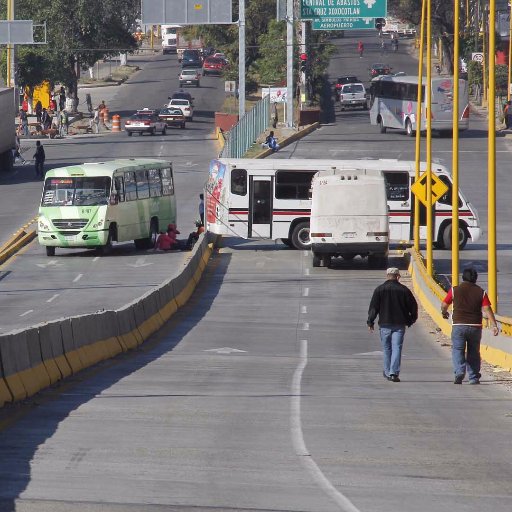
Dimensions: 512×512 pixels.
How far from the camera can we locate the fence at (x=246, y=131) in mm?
63844

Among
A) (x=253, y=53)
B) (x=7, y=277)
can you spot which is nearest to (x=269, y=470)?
(x=7, y=277)

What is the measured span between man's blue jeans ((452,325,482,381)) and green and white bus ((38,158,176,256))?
26006 millimetres

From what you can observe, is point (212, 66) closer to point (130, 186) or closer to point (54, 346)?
point (130, 186)

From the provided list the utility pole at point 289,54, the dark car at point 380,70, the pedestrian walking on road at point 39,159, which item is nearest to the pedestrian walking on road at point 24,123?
the utility pole at point 289,54

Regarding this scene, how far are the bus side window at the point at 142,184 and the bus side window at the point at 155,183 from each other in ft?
0.75

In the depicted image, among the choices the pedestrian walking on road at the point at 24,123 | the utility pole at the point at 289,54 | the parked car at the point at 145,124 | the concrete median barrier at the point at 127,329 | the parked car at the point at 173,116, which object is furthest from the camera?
the parked car at the point at 173,116

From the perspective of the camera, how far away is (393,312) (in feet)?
58.0

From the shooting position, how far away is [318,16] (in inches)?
2803

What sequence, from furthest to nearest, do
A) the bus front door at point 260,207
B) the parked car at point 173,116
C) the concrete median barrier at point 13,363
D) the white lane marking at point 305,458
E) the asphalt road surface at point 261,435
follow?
1. the parked car at point 173,116
2. the bus front door at point 260,207
3. the concrete median barrier at point 13,363
4. the asphalt road surface at point 261,435
5. the white lane marking at point 305,458

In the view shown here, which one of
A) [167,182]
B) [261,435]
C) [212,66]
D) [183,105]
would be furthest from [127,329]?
[212,66]

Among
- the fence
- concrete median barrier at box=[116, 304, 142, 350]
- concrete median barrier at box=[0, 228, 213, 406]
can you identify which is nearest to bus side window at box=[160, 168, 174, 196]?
the fence

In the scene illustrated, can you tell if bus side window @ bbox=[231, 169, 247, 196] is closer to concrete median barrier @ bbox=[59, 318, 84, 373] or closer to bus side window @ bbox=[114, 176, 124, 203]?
bus side window @ bbox=[114, 176, 124, 203]

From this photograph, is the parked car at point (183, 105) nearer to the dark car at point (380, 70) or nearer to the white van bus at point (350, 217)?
the dark car at point (380, 70)

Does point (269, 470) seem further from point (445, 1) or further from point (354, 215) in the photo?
point (445, 1)
